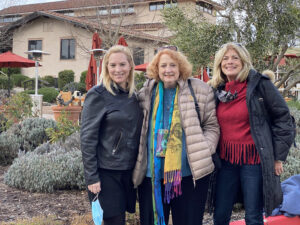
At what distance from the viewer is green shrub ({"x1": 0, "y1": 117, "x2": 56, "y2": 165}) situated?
20.5ft

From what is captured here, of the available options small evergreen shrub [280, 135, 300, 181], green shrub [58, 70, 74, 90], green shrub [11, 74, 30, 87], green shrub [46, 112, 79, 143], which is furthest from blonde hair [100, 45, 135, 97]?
green shrub [11, 74, 30, 87]

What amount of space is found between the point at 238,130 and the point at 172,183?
68 centimetres

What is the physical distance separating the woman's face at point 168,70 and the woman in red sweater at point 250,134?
1.38 ft

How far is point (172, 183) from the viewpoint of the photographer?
2.63 m

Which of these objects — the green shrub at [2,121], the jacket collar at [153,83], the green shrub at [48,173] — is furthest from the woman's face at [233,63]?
the green shrub at [2,121]

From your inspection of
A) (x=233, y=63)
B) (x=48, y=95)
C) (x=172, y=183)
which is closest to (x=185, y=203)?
(x=172, y=183)

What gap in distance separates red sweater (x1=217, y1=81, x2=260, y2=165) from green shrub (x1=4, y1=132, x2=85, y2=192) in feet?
7.89

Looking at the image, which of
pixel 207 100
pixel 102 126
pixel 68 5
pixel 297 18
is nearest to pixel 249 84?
pixel 207 100

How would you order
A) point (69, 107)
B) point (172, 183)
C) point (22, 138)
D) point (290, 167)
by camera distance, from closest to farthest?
point (172, 183) < point (290, 167) < point (22, 138) < point (69, 107)

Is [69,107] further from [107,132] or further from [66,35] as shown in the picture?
[66,35]

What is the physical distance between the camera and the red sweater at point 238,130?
108 inches

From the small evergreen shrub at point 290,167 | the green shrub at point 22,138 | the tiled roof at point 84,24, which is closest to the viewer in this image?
the small evergreen shrub at point 290,167

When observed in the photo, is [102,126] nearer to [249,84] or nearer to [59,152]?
[249,84]

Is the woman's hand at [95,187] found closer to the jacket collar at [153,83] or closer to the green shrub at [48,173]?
the jacket collar at [153,83]
